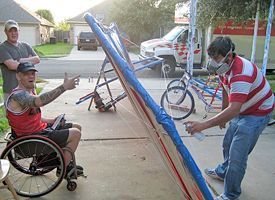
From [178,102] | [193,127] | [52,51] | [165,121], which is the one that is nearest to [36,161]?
[193,127]

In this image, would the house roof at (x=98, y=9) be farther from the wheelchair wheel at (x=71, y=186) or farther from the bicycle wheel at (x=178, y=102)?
the wheelchair wheel at (x=71, y=186)

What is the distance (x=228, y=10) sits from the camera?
33.0ft

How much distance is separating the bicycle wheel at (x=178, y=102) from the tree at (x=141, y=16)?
22403mm

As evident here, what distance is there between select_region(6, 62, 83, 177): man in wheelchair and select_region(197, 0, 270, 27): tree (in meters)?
7.04

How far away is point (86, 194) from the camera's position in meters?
3.72

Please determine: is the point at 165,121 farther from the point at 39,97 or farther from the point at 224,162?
the point at 224,162

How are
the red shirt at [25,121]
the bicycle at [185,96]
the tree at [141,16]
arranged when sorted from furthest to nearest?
1. the tree at [141,16]
2. the bicycle at [185,96]
3. the red shirt at [25,121]

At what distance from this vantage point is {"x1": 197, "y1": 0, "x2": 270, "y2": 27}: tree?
9.10 m

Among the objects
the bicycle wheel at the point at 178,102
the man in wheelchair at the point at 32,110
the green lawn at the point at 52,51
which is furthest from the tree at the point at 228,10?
the green lawn at the point at 52,51

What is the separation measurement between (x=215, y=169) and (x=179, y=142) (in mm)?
2432

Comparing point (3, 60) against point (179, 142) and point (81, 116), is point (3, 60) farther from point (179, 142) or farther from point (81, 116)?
point (179, 142)

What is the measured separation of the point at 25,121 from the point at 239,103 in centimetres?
216

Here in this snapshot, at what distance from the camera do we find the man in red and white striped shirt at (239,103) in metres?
2.99

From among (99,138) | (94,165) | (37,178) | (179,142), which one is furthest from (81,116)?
(179,142)
